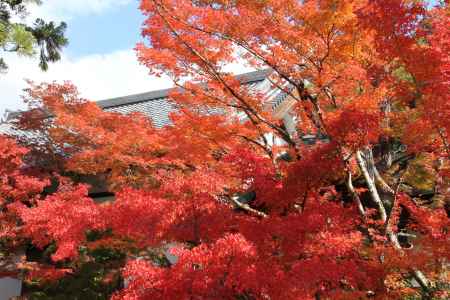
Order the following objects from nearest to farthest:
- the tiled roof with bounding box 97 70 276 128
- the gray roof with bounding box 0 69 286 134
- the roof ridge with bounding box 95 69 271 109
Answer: the gray roof with bounding box 0 69 286 134
the tiled roof with bounding box 97 70 276 128
the roof ridge with bounding box 95 69 271 109

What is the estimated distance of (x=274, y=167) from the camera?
873cm

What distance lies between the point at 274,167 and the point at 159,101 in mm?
10717

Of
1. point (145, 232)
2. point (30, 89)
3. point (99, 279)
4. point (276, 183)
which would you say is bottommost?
point (99, 279)

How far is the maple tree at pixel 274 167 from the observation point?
587 cm

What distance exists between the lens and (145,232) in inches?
279

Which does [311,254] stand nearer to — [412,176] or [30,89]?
[412,176]

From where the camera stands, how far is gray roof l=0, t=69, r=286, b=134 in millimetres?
16797

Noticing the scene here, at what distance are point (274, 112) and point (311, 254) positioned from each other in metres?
10.4

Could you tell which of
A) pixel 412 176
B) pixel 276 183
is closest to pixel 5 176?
pixel 276 183

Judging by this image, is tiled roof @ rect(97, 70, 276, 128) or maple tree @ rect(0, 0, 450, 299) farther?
tiled roof @ rect(97, 70, 276, 128)

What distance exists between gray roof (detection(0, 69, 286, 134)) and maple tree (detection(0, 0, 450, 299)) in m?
5.69

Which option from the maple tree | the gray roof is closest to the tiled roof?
the gray roof

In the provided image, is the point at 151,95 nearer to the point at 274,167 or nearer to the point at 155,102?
the point at 155,102

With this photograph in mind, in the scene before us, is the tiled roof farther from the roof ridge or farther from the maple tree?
the maple tree
